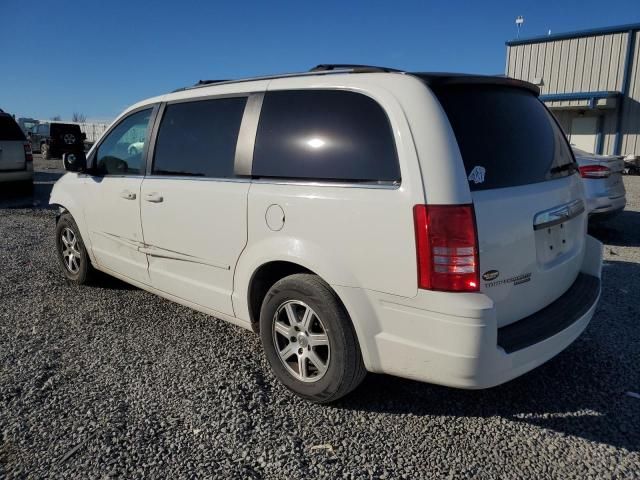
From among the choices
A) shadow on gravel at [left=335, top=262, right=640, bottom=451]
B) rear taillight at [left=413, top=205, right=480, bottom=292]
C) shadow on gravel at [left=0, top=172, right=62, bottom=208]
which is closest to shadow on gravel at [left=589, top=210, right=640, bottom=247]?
shadow on gravel at [left=335, top=262, right=640, bottom=451]

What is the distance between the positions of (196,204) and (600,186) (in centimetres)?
597

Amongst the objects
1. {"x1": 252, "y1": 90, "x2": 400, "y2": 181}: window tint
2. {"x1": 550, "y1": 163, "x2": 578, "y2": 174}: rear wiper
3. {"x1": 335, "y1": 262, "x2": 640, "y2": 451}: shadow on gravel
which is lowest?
{"x1": 335, "y1": 262, "x2": 640, "y2": 451}: shadow on gravel

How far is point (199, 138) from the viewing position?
3.75m

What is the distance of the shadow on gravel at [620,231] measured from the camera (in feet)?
25.1

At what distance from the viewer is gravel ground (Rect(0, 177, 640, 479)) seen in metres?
2.53

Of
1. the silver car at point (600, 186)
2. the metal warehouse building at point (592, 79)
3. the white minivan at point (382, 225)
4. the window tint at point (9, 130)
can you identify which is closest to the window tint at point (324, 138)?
the white minivan at point (382, 225)

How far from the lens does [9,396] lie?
10.3 ft

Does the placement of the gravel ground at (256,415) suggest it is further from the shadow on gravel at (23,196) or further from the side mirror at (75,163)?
the shadow on gravel at (23,196)

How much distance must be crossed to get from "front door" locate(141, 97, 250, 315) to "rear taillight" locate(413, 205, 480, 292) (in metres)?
1.25

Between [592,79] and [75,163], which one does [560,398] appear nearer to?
[75,163]

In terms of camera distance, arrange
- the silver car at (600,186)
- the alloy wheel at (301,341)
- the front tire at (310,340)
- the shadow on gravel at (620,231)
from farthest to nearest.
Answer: the shadow on gravel at (620,231), the silver car at (600,186), the alloy wheel at (301,341), the front tire at (310,340)

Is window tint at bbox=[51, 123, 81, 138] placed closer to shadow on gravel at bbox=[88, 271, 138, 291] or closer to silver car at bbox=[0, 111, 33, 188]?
silver car at bbox=[0, 111, 33, 188]

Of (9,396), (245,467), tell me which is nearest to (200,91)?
(9,396)

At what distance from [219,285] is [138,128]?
1.74m
